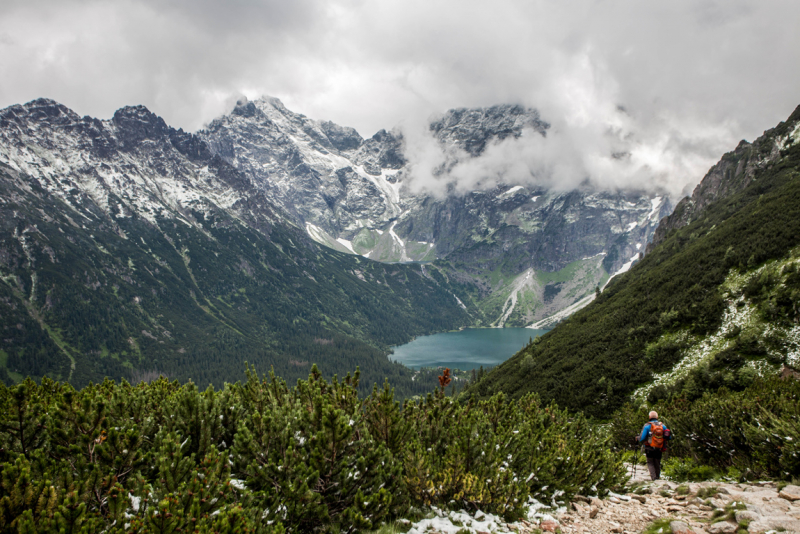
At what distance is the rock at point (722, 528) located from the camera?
8.52 meters

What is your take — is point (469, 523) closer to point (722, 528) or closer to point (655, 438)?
point (722, 528)

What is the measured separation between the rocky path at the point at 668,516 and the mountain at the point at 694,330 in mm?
30999

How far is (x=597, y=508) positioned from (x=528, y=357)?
71.1 m

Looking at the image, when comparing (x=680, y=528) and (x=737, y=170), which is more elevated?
(x=737, y=170)

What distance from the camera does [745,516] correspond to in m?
9.04

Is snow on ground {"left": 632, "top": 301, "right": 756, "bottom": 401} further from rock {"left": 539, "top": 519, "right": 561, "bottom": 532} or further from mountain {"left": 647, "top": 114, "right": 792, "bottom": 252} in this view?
mountain {"left": 647, "top": 114, "right": 792, "bottom": 252}

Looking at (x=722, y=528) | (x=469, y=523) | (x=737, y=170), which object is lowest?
(x=469, y=523)

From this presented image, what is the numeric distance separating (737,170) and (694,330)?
12911 cm

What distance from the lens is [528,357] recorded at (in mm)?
77750

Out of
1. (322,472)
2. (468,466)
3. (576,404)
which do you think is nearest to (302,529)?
(322,472)

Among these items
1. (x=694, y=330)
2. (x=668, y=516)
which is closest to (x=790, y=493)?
(x=668, y=516)

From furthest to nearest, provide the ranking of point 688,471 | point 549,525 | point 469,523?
point 688,471 → point 549,525 → point 469,523

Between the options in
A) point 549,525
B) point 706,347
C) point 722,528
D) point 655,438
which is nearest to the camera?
point 722,528

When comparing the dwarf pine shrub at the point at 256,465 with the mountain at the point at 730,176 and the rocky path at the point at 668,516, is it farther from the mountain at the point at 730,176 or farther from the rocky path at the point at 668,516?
the mountain at the point at 730,176
